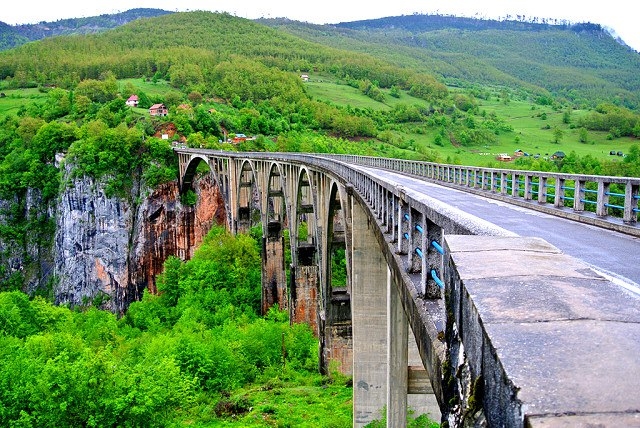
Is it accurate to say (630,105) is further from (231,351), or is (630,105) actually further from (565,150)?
(231,351)

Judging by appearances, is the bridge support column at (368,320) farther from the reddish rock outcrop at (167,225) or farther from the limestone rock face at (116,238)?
the limestone rock face at (116,238)

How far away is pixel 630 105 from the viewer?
613 ft

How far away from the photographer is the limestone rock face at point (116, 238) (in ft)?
216

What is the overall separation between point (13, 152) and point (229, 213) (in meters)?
40.2

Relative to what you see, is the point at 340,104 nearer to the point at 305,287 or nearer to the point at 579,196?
the point at 305,287

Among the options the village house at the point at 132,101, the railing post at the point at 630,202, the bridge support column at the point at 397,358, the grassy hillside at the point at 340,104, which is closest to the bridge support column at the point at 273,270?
the bridge support column at the point at 397,358

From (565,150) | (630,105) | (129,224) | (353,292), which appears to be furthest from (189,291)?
(630,105)

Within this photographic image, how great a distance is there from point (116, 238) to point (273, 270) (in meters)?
27.8

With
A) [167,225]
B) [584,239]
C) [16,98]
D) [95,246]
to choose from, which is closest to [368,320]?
[584,239]

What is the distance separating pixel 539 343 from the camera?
252cm

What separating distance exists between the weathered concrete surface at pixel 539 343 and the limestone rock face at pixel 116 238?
63.9 meters

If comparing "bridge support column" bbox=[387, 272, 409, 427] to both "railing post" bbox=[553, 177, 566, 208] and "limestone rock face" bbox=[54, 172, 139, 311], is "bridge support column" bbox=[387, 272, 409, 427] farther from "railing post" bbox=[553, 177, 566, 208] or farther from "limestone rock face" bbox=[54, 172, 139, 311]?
"limestone rock face" bbox=[54, 172, 139, 311]

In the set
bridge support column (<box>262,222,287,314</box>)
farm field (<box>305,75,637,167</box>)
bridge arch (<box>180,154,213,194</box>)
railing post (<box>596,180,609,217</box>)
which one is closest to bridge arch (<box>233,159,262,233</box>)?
bridge support column (<box>262,222,287,314</box>)

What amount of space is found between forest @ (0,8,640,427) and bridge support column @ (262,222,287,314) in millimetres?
1892
